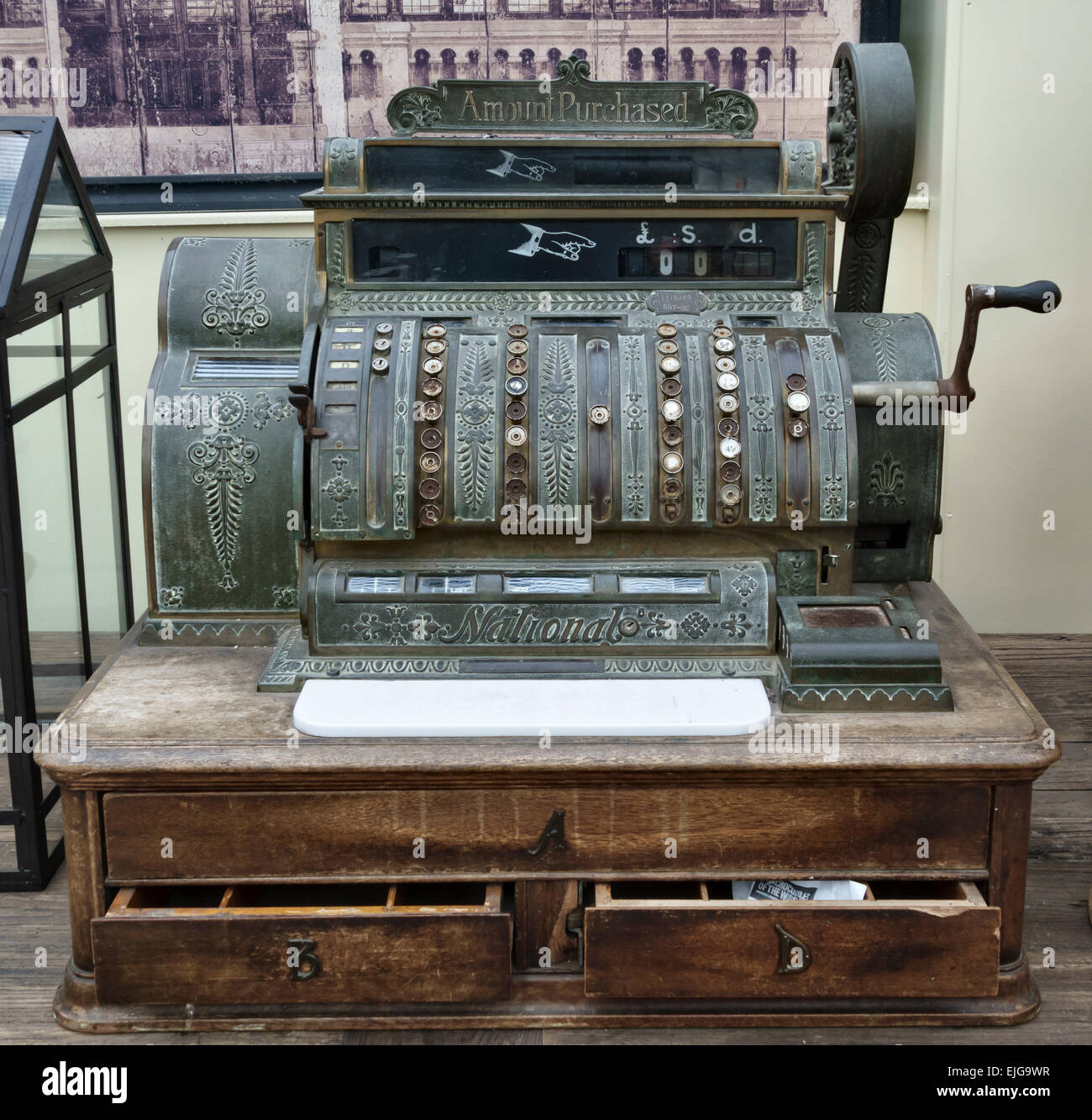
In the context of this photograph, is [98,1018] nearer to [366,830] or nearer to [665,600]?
[366,830]

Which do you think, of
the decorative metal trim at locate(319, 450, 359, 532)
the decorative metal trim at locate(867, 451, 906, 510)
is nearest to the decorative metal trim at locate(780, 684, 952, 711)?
the decorative metal trim at locate(867, 451, 906, 510)

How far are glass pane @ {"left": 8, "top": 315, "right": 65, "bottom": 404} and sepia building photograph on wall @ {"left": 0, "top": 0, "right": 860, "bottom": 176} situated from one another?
1329 mm

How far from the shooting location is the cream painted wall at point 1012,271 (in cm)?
371

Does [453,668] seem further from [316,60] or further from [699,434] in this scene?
[316,60]

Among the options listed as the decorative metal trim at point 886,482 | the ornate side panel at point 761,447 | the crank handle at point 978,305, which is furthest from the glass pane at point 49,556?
the crank handle at point 978,305

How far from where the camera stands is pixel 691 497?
250 centimetres

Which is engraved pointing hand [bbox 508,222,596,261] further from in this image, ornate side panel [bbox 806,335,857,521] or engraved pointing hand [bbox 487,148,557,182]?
ornate side panel [bbox 806,335,857,521]

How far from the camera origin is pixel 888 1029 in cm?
226

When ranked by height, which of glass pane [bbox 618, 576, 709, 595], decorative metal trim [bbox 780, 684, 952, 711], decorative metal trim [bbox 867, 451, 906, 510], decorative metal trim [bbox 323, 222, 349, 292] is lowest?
decorative metal trim [bbox 780, 684, 952, 711]

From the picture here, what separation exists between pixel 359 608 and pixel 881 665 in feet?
3.21

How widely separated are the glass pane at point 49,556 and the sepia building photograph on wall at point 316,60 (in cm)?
143

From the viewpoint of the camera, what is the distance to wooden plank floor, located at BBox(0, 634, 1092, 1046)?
225cm

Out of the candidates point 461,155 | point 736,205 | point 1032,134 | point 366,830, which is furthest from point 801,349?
point 1032,134

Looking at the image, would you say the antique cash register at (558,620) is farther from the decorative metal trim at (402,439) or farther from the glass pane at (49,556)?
the glass pane at (49,556)
